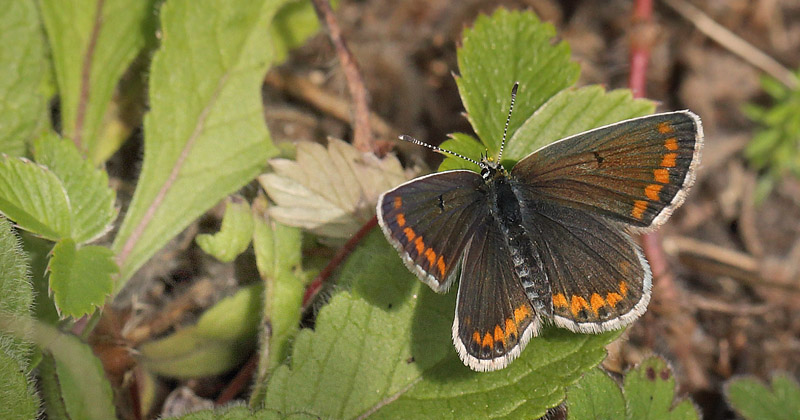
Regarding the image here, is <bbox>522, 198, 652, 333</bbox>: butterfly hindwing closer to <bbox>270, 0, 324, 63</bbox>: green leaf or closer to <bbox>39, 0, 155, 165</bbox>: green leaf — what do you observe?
<bbox>270, 0, 324, 63</bbox>: green leaf

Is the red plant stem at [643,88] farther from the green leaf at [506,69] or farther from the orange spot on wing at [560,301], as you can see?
the orange spot on wing at [560,301]

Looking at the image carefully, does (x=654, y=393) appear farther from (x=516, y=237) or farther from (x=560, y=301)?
(x=516, y=237)

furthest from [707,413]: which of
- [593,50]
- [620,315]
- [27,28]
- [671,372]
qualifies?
[27,28]

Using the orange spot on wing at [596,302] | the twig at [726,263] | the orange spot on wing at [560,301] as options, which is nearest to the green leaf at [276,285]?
the orange spot on wing at [560,301]

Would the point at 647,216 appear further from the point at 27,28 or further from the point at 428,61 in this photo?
the point at 27,28

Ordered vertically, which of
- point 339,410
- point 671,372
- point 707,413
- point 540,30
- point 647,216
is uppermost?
point 540,30

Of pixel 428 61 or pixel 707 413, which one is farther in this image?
pixel 428 61

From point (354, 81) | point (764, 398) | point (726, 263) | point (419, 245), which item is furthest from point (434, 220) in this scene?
point (726, 263)

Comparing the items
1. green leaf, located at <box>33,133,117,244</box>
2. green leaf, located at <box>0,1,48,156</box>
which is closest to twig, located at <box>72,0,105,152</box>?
green leaf, located at <box>0,1,48,156</box>
